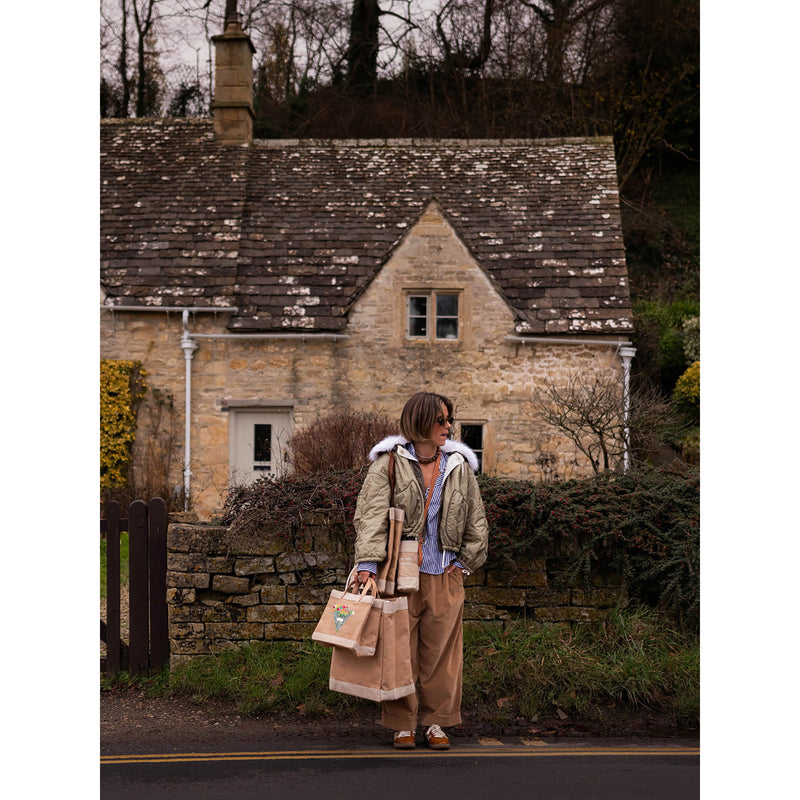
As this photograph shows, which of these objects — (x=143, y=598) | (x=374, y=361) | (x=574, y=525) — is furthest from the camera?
(x=374, y=361)

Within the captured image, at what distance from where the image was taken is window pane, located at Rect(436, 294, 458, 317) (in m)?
14.5

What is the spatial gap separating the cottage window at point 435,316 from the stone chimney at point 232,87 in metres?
6.00

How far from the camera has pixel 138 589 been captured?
19.9 feet

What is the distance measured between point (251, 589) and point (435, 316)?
360 inches

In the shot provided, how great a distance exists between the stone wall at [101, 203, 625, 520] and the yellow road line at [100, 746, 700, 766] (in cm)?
921

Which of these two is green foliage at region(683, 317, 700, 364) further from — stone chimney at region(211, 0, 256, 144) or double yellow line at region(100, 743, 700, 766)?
double yellow line at region(100, 743, 700, 766)

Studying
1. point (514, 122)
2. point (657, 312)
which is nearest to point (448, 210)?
point (657, 312)

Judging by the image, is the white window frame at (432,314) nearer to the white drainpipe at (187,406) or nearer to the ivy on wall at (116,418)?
the white drainpipe at (187,406)

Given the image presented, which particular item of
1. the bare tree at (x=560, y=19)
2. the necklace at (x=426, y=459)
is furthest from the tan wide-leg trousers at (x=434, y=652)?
the bare tree at (x=560, y=19)

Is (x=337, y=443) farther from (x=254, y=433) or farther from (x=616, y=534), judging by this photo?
(x=616, y=534)

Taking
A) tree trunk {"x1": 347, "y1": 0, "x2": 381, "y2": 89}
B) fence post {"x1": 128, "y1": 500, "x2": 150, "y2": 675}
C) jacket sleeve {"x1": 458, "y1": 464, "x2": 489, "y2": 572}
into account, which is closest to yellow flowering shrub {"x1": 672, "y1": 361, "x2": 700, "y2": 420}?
jacket sleeve {"x1": 458, "y1": 464, "x2": 489, "y2": 572}

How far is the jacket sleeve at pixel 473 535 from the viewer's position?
4.65 meters

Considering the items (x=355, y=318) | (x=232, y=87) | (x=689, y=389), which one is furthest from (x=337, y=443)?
(x=232, y=87)

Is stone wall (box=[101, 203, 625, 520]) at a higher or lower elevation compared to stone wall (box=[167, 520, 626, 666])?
higher
